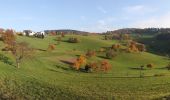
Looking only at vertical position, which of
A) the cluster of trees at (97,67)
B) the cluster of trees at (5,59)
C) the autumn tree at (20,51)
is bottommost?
the cluster of trees at (97,67)

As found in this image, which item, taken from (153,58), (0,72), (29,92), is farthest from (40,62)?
(153,58)

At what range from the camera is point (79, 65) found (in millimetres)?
123625

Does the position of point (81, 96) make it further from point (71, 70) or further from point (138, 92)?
point (71, 70)

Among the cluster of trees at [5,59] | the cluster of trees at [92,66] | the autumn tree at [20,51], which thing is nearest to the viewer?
the cluster of trees at [5,59]

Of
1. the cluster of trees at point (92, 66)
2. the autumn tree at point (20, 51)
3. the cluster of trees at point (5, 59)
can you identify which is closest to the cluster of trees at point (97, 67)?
the cluster of trees at point (92, 66)

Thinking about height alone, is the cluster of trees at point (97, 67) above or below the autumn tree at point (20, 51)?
below

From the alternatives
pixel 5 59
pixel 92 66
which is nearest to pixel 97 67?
pixel 92 66

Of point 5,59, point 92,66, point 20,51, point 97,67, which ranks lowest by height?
point 97,67

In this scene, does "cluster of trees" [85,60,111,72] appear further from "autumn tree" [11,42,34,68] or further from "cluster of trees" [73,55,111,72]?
"autumn tree" [11,42,34,68]

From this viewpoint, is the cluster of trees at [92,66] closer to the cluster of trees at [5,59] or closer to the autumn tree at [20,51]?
the autumn tree at [20,51]

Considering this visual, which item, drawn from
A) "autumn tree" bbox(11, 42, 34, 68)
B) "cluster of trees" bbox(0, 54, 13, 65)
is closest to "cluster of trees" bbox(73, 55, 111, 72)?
"autumn tree" bbox(11, 42, 34, 68)

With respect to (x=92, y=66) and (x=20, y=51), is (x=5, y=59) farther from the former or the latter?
(x=92, y=66)

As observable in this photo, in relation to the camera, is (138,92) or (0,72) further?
(0,72)

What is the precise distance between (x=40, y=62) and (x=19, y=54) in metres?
11.1
